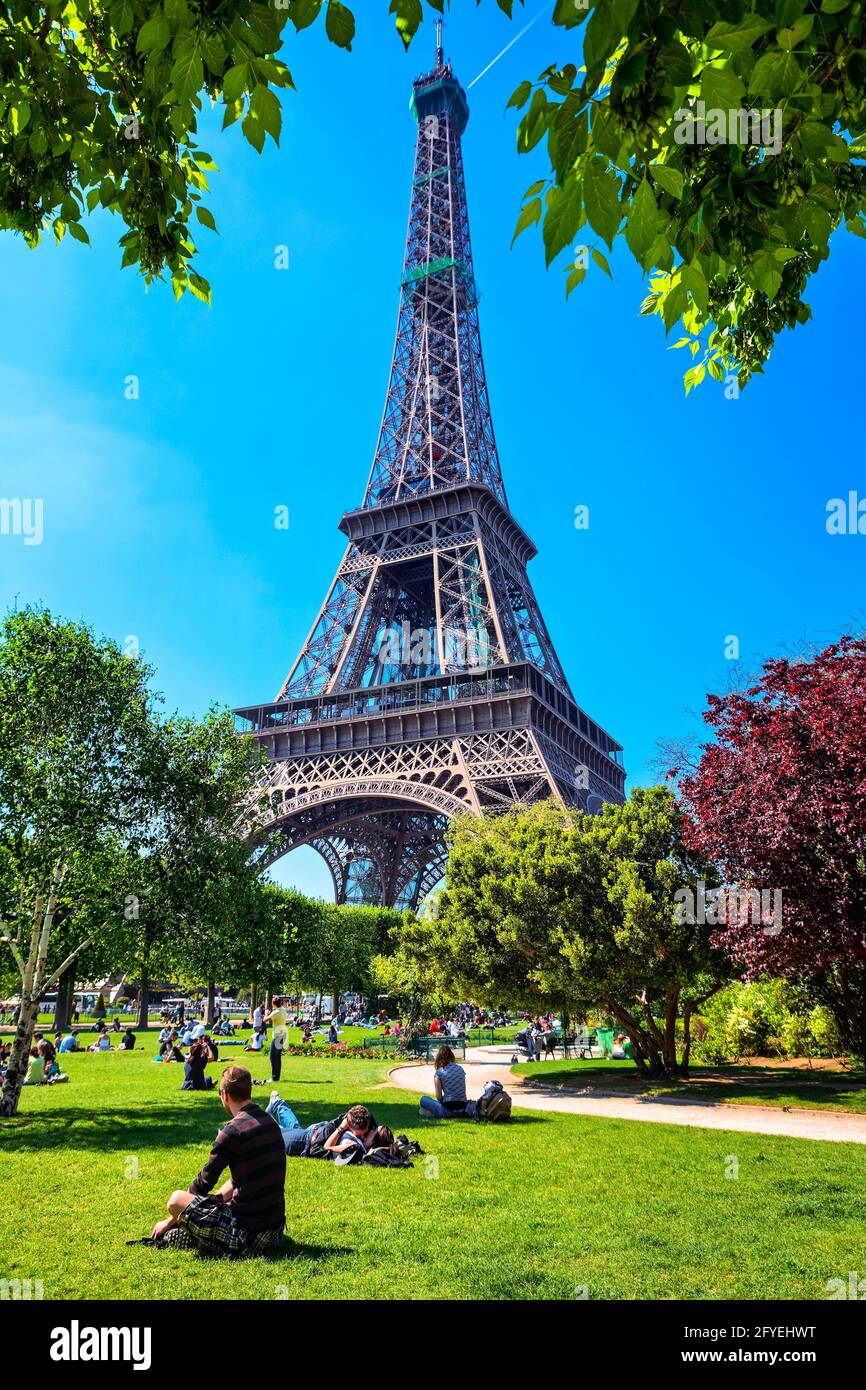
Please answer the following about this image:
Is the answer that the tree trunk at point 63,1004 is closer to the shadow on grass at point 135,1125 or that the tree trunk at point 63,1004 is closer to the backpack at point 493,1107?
the shadow on grass at point 135,1125

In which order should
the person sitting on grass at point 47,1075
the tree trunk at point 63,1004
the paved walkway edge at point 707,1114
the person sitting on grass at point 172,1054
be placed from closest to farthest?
the paved walkway edge at point 707,1114, the person sitting on grass at point 47,1075, the person sitting on grass at point 172,1054, the tree trunk at point 63,1004

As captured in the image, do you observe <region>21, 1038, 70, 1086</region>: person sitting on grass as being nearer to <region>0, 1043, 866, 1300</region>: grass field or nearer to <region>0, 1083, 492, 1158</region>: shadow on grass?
<region>0, 1083, 492, 1158</region>: shadow on grass

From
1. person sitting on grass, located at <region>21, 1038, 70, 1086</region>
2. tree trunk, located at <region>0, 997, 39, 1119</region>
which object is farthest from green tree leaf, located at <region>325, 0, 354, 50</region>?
person sitting on grass, located at <region>21, 1038, 70, 1086</region>

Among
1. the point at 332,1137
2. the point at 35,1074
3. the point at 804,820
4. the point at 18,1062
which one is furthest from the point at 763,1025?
the point at 35,1074

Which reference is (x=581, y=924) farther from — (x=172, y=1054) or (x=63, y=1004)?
(x=63, y=1004)

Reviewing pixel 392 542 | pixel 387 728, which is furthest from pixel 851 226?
pixel 392 542

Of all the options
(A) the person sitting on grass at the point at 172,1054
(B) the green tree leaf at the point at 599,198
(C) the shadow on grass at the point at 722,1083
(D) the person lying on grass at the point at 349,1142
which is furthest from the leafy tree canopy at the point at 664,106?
(A) the person sitting on grass at the point at 172,1054

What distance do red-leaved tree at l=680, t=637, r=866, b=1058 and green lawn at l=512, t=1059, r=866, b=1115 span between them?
8.15 feet

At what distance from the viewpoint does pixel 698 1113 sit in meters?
15.5

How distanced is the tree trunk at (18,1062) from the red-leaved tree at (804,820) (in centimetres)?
1384

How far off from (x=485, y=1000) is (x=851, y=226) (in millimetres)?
20394

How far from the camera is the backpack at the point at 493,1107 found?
48.2ft

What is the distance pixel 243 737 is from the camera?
20078 mm

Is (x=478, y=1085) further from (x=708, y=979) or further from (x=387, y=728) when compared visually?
(x=387, y=728)
